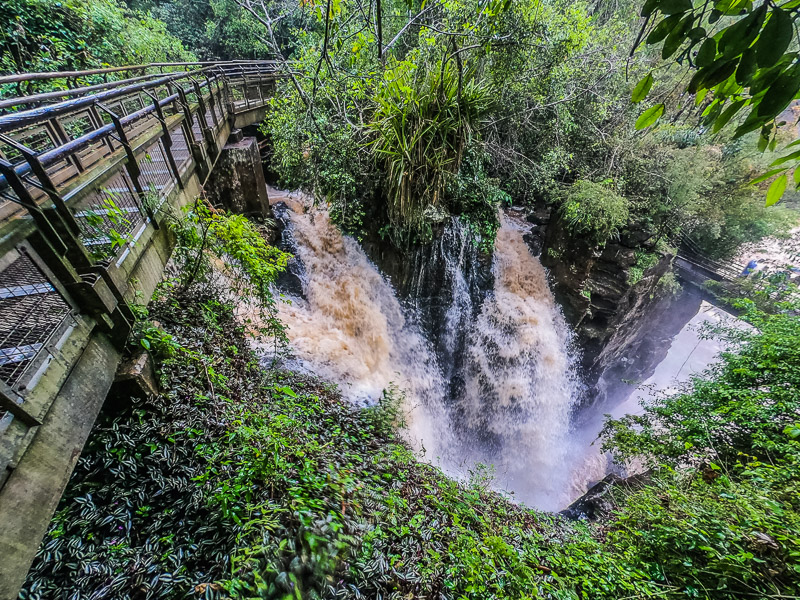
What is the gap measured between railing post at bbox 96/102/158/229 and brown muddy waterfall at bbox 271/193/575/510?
309cm

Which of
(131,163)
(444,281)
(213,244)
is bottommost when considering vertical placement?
(444,281)

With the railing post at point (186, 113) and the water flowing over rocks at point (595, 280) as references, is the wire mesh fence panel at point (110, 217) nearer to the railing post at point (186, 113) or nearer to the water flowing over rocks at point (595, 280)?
the railing post at point (186, 113)

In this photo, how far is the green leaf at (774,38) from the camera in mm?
746

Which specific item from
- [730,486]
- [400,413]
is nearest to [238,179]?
[400,413]

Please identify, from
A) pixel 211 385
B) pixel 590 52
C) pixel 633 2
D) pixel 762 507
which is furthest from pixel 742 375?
pixel 633 2

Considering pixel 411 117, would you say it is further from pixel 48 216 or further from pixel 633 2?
pixel 633 2

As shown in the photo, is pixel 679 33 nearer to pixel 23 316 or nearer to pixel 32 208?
pixel 32 208

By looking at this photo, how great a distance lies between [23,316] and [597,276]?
11.1m

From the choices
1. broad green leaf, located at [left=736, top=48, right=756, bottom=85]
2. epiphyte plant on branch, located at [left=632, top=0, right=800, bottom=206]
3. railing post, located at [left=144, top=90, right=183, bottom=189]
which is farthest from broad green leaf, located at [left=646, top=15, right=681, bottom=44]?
railing post, located at [left=144, top=90, right=183, bottom=189]

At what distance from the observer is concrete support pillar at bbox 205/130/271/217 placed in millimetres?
6574

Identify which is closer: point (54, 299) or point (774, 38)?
point (774, 38)

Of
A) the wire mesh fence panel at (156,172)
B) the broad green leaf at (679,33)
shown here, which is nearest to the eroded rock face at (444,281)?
the wire mesh fence panel at (156,172)

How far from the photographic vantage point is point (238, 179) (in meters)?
6.71

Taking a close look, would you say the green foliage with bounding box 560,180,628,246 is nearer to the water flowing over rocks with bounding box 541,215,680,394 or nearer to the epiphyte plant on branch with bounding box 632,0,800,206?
the water flowing over rocks with bounding box 541,215,680,394
